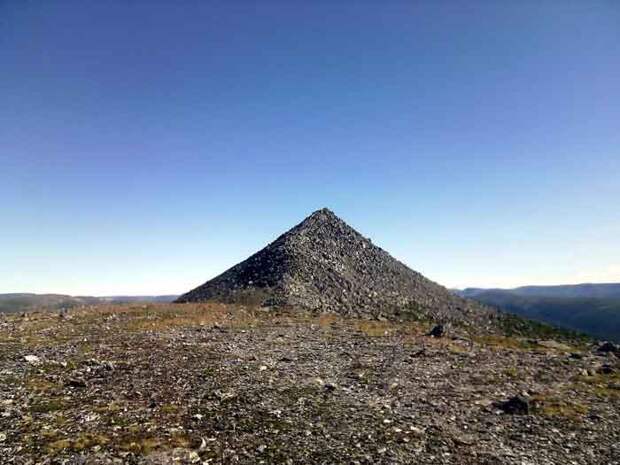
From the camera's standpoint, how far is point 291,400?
20891 mm

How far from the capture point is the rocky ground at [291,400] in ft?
51.4

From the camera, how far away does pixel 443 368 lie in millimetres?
Result: 29484

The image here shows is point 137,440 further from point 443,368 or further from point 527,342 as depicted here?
point 527,342

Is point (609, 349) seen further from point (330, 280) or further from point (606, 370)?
point (330, 280)

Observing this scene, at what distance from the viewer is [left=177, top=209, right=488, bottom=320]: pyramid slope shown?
199 feet

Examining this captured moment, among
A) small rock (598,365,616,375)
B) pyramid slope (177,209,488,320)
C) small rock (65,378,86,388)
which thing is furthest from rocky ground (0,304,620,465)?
pyramid slope (177,209,488,320)

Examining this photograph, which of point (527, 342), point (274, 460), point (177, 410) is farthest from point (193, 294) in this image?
point (274, 460)

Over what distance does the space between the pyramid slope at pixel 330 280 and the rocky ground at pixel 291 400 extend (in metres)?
22.0

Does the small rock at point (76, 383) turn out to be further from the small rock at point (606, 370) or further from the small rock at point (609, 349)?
the small rock at point (609, 349)

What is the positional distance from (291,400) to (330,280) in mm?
45419

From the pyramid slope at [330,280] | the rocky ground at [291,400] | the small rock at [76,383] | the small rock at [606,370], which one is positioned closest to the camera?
the rocky ground at [291,400]

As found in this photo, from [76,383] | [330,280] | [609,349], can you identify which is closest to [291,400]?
[76,383]

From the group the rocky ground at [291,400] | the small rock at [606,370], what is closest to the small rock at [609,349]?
the rocky ground at [291,400]

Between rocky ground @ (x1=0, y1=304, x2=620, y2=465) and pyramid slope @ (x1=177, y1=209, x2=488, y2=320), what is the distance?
2197 cm
